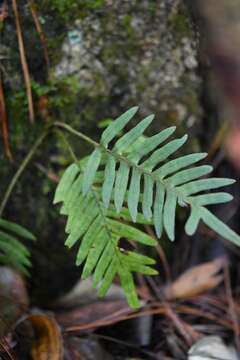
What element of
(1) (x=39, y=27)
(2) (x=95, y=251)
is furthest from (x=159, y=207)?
(1) (x=39, y=27)

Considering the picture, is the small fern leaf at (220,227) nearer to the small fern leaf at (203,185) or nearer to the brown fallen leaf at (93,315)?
the small fern leaf at (203,185)

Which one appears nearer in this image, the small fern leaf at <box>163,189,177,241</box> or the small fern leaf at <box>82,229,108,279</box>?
the small fern leaf at <box>163,189,177,241</box>

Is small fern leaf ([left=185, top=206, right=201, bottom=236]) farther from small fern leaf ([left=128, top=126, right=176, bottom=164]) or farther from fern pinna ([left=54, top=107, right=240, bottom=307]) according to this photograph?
small fern leaf ([left=128, top=126, right=176, bottom=164])

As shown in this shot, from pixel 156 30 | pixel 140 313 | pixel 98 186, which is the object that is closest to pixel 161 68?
pixel 156 30

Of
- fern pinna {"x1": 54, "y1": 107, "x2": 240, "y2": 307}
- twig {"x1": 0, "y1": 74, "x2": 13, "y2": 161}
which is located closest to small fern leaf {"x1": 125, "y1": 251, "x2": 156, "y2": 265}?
fern pinna {"x1": 54, "y1": 107, "x2": 240, "y2": 307}

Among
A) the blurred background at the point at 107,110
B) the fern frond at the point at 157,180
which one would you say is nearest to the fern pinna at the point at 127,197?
the fern frond at the point at 157,180
